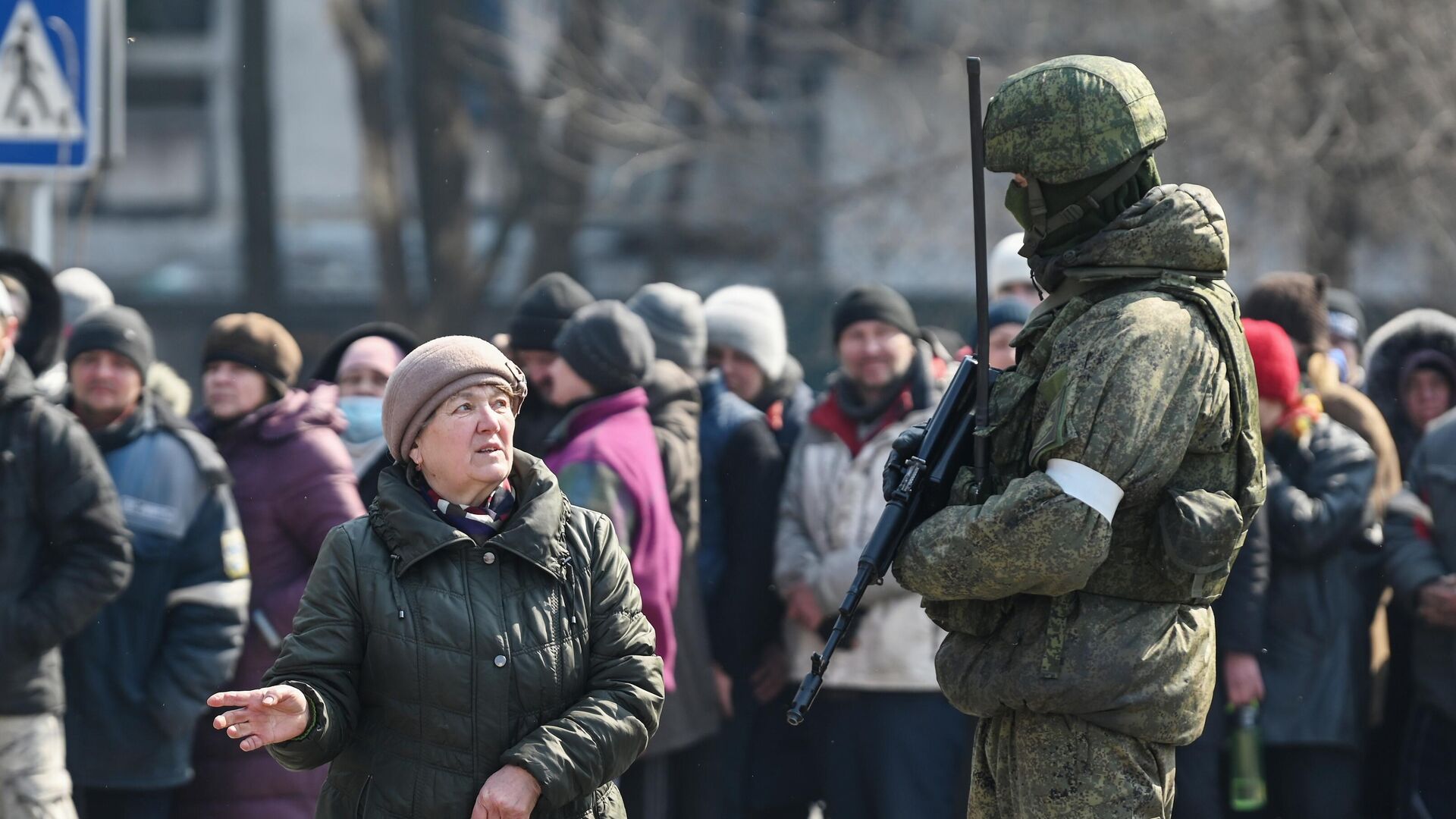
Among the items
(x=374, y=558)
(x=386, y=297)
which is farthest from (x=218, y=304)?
(x=374, y=558)

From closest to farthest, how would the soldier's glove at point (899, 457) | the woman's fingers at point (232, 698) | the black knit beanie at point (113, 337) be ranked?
the woman's fingers at point (232, 698) < the soldier's glove at point (899, 457) < the black knit beanie at point (113, 337)

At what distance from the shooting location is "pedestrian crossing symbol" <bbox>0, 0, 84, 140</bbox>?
645 centimetres

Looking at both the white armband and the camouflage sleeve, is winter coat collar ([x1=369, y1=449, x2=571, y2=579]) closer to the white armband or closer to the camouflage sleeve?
the camouflage sleeve

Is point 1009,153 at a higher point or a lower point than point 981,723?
higher

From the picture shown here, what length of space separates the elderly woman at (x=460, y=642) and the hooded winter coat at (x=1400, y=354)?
12.5 feet

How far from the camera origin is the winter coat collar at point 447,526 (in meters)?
3.23

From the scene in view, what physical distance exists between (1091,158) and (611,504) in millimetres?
2165

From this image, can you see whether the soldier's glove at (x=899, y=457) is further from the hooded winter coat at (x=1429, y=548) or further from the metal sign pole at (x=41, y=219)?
the metal sign pole at (x=41, y=219)

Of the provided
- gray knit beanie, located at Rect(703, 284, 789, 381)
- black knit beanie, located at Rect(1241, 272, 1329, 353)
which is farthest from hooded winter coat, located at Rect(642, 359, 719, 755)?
black knit beanie, located at Rect(1241, 272, 1329, 353)

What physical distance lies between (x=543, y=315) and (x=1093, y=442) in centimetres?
290

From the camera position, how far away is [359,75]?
1470 centimetres

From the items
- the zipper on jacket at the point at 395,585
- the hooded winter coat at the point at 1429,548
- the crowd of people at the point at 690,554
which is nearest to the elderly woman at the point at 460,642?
the zipper on jacket at the point at 395,585

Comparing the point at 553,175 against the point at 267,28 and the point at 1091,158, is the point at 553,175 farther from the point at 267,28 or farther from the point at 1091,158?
the point at 1091,158

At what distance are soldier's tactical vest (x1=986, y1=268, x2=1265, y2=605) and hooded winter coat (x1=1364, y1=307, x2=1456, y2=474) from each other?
306 cm
